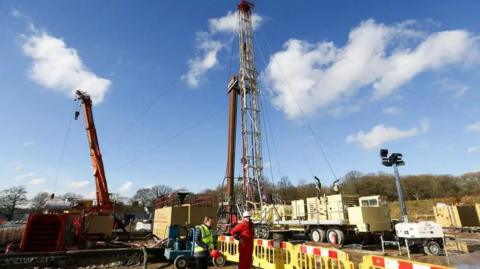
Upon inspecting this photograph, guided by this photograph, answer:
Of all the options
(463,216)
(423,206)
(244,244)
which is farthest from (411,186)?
(244,244)

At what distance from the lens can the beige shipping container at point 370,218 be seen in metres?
13.6

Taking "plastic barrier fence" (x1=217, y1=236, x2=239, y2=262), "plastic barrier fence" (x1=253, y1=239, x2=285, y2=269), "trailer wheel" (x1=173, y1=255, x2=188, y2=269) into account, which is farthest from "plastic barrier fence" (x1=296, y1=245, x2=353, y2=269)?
"trailer wheel" (x1=173, y1=255, x2=188, y2=269)

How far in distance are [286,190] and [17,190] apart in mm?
67486

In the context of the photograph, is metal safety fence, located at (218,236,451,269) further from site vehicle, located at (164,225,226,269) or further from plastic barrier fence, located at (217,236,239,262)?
site vehicle, located at (164,225,226,269)

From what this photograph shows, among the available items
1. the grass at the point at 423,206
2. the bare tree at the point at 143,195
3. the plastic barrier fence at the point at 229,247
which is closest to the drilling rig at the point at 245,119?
the plastic barrier fence at the point at 229,247

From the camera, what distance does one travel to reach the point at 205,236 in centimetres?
645

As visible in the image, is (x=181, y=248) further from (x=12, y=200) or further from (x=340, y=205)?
(x=12, y=200)

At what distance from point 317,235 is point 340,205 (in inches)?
84.7

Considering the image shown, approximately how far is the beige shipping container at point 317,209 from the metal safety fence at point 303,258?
7.48 metres

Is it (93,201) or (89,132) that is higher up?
(89,132)

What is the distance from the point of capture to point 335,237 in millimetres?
14328

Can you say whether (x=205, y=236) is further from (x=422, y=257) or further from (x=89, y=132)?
(x=89, y=132)

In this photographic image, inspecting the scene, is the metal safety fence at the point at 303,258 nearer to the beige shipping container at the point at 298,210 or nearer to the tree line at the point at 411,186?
the beige shipping container at the point at 298,210

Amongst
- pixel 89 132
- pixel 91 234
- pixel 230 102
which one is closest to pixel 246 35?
pixel 230 102
